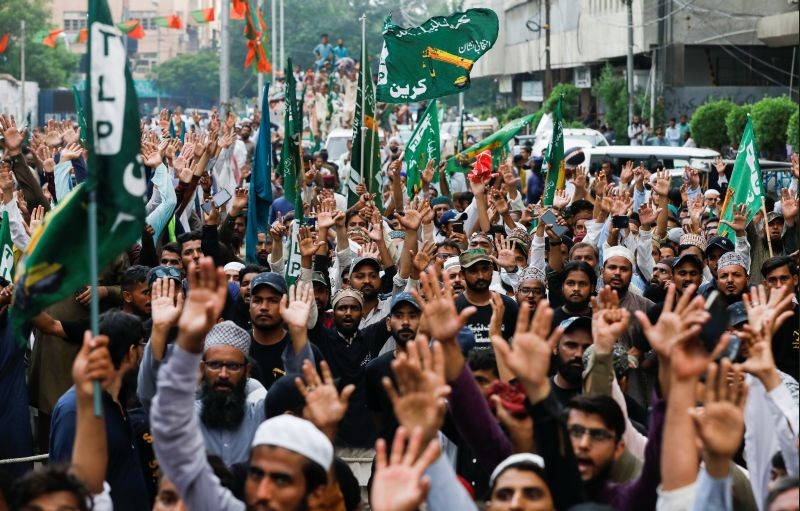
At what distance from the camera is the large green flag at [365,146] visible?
1128 cm

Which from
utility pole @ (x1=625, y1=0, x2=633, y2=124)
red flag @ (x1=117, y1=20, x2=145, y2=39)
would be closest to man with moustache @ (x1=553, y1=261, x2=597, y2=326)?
red flag @ (x1=117, y1=20, x2=145, y2=39)

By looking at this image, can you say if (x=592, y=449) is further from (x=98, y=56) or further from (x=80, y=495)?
(x=98, y=56)

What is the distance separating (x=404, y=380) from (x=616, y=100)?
3546 cm

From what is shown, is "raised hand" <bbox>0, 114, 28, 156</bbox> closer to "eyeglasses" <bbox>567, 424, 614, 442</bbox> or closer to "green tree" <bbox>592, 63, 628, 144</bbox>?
"eyeglasses" <bbox>567, 424, 614, 442</bbox>

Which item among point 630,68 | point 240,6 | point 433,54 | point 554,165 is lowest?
point 554,165

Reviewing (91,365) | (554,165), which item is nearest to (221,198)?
(554,165)

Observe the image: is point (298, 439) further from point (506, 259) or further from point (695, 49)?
point (695, 49)

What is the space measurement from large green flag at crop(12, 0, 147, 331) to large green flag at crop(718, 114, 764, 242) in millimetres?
7069

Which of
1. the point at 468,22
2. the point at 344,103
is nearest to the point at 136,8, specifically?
the point at 344,103

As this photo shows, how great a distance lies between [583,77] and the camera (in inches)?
1908

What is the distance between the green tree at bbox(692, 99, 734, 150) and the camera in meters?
28.3

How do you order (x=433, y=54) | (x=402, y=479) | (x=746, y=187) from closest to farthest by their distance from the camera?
(x=402, y=479) < (x=746, y=187) < (x=433, y=54)

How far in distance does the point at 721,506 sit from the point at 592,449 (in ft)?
2.53

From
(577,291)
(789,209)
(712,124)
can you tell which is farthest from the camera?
(712,124)
